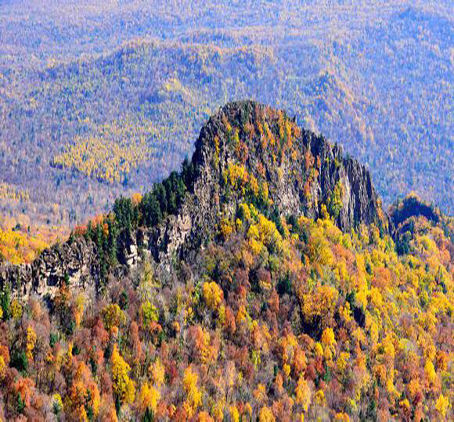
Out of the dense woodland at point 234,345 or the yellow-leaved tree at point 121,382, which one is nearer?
the dense woodland at point 234,345

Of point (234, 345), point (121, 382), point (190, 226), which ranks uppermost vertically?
point (190, 226)

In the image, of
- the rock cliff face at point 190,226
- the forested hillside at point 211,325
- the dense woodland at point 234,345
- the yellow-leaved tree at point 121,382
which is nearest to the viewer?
the dense woodland at point 234,345

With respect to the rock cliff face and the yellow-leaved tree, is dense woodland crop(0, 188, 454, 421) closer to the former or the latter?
the yellow-leaved tree

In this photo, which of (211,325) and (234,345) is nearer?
(234,345)

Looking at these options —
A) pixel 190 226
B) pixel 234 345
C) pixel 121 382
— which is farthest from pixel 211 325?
pixel 121 382

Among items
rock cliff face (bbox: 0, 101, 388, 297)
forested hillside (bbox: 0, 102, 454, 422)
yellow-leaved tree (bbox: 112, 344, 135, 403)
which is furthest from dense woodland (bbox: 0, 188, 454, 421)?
rock cliff face (bbox: 0, 101, 388, 297)

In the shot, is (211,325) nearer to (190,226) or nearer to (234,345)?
(234,345)

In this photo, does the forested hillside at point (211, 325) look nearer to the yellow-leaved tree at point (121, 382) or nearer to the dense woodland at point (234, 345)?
the yellow-leaved tree at point (121, 382)

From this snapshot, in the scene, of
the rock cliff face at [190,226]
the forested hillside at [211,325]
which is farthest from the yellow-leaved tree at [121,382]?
the rock cliff face at [190,226]

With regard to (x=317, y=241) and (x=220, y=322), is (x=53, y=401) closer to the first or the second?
(x=220, y=322)
